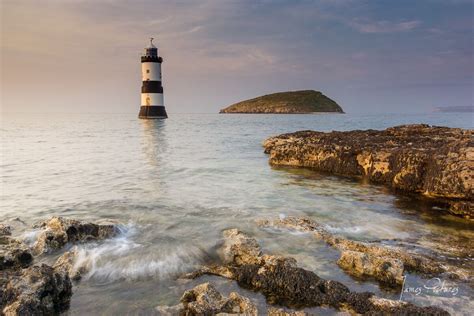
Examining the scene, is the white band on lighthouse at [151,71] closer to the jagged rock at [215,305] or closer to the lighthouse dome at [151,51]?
the lighthouse dome at [151,51]

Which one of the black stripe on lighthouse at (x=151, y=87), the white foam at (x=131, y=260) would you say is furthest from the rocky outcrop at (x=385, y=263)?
the black stripe on lighthouse at (x=151, y=87)

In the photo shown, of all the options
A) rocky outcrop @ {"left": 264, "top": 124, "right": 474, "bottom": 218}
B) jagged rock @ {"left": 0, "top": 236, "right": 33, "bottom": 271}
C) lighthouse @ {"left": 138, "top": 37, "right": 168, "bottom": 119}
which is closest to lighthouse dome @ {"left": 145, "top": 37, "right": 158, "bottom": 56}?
lighthouse @ {"left": 138, "top": 37, "right": 168, "bottom": 119}

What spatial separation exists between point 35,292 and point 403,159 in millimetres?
12045

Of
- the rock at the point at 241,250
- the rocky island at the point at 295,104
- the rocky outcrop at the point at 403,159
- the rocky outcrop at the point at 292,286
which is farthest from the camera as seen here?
the rocky island at the point at 295,104

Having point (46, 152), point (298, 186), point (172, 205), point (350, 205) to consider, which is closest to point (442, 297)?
point (350, 205)

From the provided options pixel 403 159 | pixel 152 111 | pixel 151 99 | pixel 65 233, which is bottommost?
pixel 65 233

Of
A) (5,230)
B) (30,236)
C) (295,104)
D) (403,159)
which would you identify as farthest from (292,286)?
(295,104)

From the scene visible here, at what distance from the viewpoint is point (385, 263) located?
596cm

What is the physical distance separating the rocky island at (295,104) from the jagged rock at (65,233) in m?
163

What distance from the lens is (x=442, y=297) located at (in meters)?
5.31

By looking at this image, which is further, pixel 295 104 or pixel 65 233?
pixel 295 104

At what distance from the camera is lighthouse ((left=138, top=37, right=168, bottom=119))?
179 ft

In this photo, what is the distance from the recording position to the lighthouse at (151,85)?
5453 centimetres

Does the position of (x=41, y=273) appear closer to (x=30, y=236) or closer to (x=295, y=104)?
(x=30, y=236)
